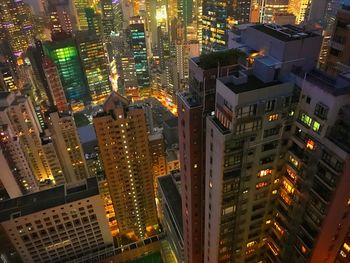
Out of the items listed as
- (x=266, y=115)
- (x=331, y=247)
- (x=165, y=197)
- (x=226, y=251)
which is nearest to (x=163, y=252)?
(x=165, y=197)

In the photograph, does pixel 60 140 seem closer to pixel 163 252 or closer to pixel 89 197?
pixel 89 197

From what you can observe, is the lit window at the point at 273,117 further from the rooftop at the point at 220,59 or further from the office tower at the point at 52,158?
the office tower at the point at 52,158

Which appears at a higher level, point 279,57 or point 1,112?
point 279,57

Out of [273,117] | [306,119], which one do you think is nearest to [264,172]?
[273,117]

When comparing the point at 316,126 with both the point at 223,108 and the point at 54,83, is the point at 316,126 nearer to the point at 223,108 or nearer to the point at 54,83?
the point at 223,108

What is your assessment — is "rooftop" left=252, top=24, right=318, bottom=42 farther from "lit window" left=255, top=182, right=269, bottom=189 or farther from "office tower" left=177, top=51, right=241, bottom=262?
"lit window" left=255, top=182, right=269, bottom=189

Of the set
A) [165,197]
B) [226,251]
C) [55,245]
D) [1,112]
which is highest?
[226,251]
